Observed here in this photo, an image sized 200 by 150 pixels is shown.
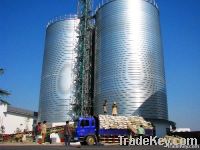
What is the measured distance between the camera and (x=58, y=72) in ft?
180

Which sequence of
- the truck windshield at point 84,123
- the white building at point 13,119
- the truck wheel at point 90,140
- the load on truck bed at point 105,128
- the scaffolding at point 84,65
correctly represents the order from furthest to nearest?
the white building at point 13,119 < the scaffolding at point 84,65 < the truck windshield at point 84,123 < the load on truck bed at point 105,128 < the truck wheel at point 90,140

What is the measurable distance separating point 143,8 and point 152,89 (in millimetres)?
14184

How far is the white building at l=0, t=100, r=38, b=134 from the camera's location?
61.0 meters

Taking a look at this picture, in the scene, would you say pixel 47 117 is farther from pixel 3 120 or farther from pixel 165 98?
pixel 165 98

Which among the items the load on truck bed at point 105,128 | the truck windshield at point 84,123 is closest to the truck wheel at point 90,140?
the load on truck bed at point 105,128

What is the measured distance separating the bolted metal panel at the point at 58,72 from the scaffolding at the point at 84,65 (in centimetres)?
119

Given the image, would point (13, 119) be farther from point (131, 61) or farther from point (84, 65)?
point (131, 61)

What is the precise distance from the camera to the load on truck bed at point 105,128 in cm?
2412

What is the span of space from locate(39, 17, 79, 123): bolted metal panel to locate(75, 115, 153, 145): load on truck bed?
24.7 m

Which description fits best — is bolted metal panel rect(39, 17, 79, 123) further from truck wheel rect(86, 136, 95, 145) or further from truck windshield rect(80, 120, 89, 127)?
truck wheel rect(86, 136, 95, 145)

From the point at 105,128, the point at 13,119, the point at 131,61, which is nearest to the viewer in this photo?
the point at 105,128

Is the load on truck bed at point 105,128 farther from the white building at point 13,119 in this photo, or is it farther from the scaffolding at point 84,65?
the white building at point 13,119

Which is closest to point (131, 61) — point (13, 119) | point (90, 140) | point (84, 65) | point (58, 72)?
point (84, 65)

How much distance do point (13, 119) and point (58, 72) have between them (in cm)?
1739
